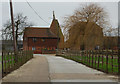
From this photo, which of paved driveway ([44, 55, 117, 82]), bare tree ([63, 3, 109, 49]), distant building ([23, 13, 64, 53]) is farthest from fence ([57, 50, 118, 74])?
distant building ([23, 13, 64, 53])

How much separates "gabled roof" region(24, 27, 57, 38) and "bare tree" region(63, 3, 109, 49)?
84.3 feet

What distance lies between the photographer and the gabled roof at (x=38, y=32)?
6016cm

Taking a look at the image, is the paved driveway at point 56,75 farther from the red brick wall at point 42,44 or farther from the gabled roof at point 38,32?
the gabled roof at point 38,32

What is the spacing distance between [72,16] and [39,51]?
1011 inches

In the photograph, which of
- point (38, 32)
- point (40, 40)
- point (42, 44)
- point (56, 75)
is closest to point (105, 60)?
point (56, 75)

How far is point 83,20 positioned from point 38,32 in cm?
2941

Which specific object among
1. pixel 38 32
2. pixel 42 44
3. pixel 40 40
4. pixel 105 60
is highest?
pixel 38 32

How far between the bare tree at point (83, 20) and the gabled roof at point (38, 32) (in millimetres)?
25692

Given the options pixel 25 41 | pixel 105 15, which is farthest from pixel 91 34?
pixel 25 41

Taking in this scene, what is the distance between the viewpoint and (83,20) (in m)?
34.9

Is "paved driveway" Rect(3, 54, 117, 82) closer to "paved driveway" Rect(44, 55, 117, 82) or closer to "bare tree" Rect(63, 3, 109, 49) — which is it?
"paved driveway" Rect(44, 55, 117, 82)

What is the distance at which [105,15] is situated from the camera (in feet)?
111

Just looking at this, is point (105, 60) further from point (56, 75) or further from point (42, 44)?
point (42, 44)

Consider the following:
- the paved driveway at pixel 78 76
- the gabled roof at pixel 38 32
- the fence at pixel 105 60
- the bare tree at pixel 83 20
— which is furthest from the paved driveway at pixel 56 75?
the gabled roof at pixel 38 32
